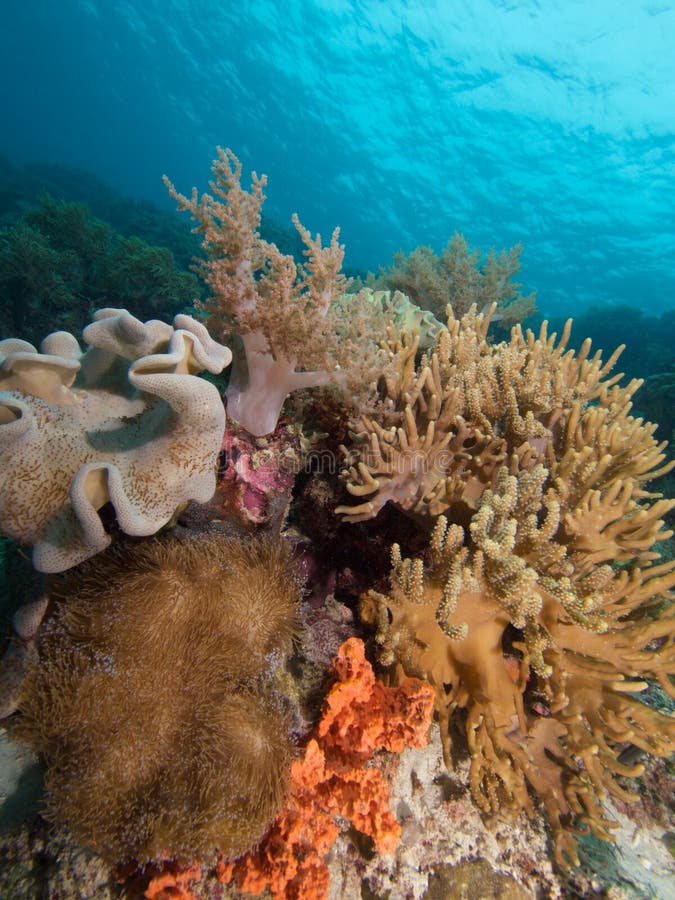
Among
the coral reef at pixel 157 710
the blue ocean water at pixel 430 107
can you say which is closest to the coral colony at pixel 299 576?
the coral reef at pixel 157 710

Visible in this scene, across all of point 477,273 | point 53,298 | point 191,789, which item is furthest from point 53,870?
point 53,298

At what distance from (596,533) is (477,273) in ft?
17.6

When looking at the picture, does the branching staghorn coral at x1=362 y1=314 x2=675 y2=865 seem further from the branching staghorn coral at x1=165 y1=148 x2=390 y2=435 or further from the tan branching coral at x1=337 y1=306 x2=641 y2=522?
the branching staghorn coral at x1=165 y1=148 x2=390 y2=435

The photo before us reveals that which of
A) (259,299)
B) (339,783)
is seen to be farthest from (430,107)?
(339,783)

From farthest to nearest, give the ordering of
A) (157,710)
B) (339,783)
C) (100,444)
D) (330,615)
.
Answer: (330,615), (339,783), (100,444), (157,710)

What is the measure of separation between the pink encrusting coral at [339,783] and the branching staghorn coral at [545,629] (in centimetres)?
22

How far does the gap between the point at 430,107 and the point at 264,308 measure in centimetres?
6284

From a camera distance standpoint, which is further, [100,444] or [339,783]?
[339,783]

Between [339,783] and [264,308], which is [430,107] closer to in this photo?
[264,308]

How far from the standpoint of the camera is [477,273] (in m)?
6.36

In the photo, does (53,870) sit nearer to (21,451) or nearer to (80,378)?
(21,451)

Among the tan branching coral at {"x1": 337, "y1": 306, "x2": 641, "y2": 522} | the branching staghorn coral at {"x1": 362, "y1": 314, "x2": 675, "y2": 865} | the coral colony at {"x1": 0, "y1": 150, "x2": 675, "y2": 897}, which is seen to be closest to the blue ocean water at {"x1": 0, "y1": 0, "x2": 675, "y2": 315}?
the tan branching coral at {"x1": 337, "y1": 306, "x2": 641, "y2": 522}

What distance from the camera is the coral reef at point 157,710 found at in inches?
62.5

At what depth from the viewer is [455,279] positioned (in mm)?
6305
